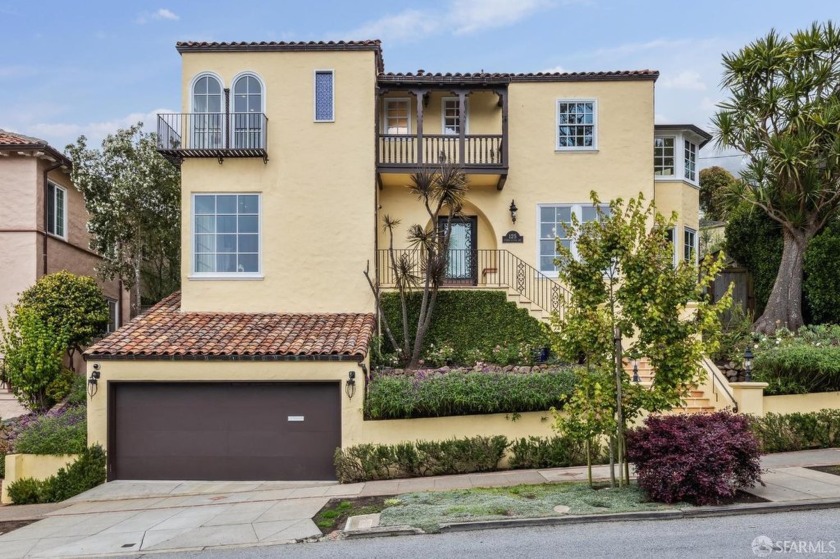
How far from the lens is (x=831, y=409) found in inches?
530

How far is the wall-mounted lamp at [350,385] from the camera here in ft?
43.2

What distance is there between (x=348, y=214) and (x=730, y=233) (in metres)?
12.9

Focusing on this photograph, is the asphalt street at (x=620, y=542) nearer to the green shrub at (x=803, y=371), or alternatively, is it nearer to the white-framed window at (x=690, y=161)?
the green shrub at (x=803, y=371)

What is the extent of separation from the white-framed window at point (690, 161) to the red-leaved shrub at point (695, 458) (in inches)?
474

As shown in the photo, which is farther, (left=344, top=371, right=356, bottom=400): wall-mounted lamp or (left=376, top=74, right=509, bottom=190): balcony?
(left=376, top=74, right=509, bottom=190): balcony

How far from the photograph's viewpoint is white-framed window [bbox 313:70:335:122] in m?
16.6

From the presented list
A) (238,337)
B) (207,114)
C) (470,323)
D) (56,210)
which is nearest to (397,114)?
→ (207,114)

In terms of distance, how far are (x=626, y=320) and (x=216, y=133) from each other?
11.5 m

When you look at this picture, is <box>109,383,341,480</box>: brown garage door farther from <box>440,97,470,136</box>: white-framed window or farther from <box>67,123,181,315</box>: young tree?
<box>440,97,470,136</box>: white-framed window

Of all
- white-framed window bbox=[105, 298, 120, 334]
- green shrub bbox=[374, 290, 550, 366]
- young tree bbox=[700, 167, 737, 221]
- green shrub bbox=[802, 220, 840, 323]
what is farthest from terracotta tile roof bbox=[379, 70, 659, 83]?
young tree bbox=[700, 167, 737, 221]

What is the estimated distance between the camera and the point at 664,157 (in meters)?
19.6

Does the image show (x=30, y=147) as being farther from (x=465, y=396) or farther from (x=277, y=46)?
(x=465, y=396)

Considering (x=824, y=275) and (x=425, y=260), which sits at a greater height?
(x=425, y=260)

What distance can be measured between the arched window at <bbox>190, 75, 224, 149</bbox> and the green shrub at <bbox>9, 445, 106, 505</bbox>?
7749 mm
